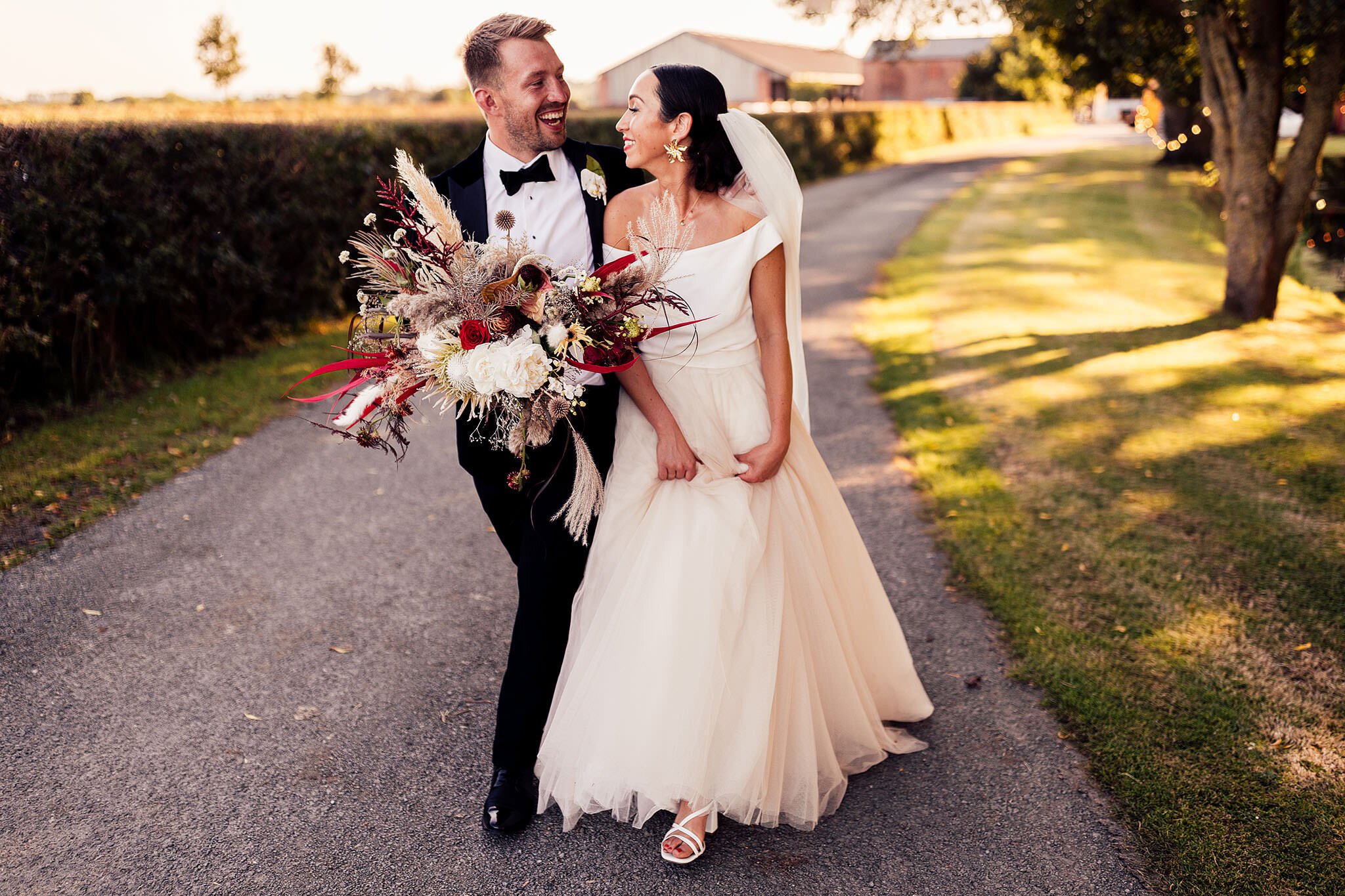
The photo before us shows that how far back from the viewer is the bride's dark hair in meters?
2.89

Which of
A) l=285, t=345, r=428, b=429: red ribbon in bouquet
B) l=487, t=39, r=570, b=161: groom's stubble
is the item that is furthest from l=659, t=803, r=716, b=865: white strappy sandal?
l=487, t=39, r=570, b=161: groom's stubble

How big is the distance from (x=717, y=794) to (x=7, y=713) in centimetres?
286

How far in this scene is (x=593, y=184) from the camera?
304 centimetres

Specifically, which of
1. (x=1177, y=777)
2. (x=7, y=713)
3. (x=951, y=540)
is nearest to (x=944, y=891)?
(x=1177, y=777)

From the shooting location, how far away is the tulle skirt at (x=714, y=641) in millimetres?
2787

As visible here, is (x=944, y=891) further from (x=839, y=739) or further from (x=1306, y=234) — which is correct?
(x=1306, y=234)

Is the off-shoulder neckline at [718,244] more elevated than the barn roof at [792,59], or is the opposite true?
the barn roof at [792,59]

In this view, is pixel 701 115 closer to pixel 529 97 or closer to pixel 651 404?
pixel 529 97

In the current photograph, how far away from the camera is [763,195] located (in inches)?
119

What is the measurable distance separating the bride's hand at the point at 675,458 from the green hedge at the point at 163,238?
5.66 meters

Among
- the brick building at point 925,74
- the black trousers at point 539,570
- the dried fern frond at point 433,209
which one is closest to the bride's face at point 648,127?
the dried fern frond at point 433,209

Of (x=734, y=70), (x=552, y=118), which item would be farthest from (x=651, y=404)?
(x=734, y=70)

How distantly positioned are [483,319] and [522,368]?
0.65 feet

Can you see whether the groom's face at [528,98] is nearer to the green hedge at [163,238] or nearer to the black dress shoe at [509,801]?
the black dress shoe at [509,801]
